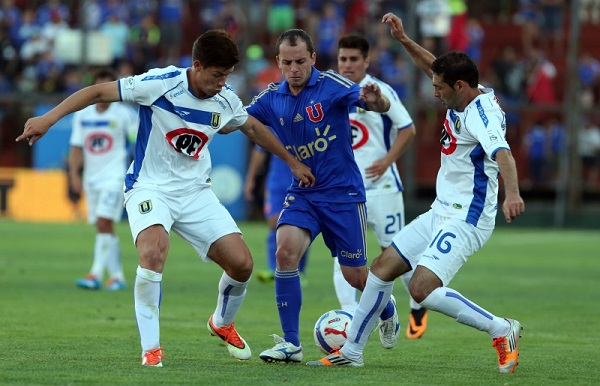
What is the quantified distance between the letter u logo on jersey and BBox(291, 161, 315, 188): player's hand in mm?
356

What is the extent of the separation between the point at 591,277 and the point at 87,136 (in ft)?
24.8

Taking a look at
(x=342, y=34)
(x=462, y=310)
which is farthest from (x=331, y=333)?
(x=342, y=34)

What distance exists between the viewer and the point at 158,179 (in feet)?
28.0

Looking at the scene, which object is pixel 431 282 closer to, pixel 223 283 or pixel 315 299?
pixel 223 283

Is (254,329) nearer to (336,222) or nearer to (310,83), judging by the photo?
(336,222)

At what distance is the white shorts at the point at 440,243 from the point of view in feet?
27.1

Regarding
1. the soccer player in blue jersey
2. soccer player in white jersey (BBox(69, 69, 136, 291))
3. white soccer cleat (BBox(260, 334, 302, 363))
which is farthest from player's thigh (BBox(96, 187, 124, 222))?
white soccer cleat (BBox(260, 334, 302, 363))

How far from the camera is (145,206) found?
8336 mm

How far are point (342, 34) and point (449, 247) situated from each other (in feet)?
72.4

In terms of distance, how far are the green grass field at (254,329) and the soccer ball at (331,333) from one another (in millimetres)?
234

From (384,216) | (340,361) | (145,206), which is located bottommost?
(340,361)

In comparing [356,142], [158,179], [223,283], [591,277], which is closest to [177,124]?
[158,179]

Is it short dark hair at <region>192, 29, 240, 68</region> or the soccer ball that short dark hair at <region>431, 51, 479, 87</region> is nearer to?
short dark hair at <region>192, 29, 240, 68</region>

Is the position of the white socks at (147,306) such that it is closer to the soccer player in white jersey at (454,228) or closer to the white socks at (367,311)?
the soccer player in white jersey at (454,228)
